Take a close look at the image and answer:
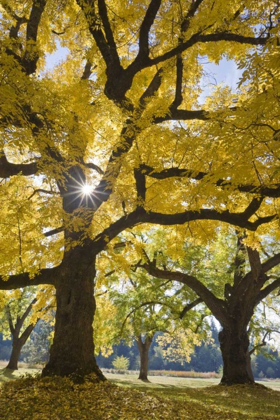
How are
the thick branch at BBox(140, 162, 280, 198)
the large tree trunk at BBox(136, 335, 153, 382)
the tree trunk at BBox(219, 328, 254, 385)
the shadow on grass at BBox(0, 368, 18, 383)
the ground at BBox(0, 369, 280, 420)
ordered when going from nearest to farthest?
the ground at BBox(0, 369, 280, 420) < the thick branch at BBox(140, 162, 280, 198) < the tree trunk at BBox(219, 328, 254, 385) < the shadow on grass at BBox(0, 368, 18, 383) < the large tree trunk at BBox(136, 335, 153, 382)

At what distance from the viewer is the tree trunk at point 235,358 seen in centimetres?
1007

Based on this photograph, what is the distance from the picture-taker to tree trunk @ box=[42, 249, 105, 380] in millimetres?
5879

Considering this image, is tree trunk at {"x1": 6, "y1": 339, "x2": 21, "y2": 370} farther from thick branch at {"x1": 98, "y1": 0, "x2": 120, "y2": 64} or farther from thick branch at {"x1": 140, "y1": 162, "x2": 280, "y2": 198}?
thick branch at {"x1": 98, "y1": 0, "x2": 120, "y2": 64}

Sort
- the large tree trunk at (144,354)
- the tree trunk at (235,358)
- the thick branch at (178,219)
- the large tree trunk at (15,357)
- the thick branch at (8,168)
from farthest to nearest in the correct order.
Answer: the large tree trunk at (144,354) < the large tree trunk at (15,357) < the tree trunk at (235,358) < the thick branch at (8,168) < the thick branch at (178,219)

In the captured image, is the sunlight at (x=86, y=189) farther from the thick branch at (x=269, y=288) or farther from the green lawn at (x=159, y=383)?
the thick branch at (x=269, y=288)

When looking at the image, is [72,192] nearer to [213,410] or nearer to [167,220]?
[167,220]

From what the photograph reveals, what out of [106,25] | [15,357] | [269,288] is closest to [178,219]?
[106,25]

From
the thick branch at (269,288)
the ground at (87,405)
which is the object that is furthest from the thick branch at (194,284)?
the ground at (87,405)

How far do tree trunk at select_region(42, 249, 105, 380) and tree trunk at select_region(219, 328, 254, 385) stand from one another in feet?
19.7

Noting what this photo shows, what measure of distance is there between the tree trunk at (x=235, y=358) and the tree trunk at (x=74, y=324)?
5.99m

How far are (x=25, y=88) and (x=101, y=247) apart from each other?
3.66m

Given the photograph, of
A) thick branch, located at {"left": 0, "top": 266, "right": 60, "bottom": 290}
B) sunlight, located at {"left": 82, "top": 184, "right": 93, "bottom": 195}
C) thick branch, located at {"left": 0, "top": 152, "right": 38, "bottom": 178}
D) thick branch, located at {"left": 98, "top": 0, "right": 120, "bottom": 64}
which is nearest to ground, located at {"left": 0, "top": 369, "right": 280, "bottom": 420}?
thick branch, located at {"left": 0, "top": 266, "right": 60, "bottom": 290}

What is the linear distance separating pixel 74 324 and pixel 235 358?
272 inches

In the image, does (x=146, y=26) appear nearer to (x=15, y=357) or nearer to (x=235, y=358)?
(x=235, y=358)
